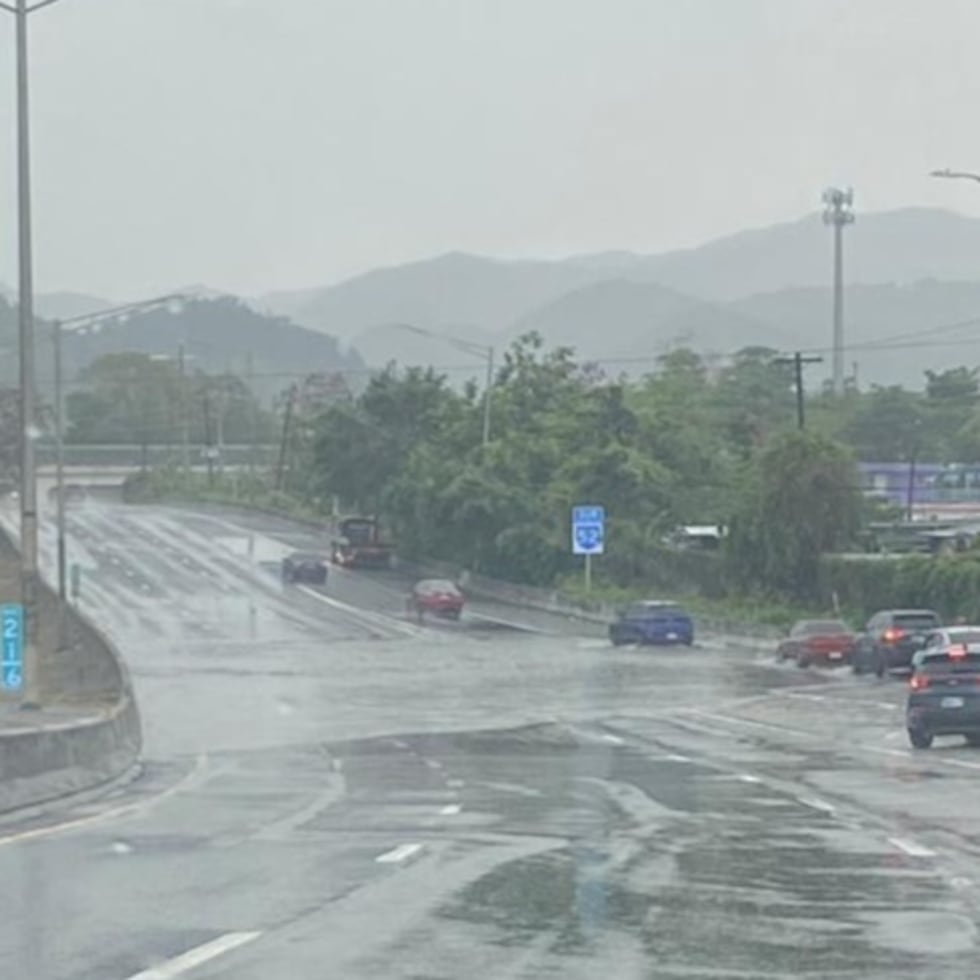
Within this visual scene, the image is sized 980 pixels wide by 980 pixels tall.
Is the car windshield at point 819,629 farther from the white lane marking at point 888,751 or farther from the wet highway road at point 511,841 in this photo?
the white lane marking at point 888,751

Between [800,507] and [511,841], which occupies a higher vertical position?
[800,507]

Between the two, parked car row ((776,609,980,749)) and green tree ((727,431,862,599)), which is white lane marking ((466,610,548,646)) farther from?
parked car row ((776,609,980,749))

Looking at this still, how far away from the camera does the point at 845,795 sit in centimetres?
2988

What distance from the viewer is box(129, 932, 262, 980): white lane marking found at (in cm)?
1398

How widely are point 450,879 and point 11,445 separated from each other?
165409 millimetres

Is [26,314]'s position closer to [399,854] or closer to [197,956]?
[399,854]

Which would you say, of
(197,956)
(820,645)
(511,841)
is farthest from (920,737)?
(820,645)

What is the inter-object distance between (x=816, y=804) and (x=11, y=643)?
12.9 meters

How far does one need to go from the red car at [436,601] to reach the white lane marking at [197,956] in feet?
254

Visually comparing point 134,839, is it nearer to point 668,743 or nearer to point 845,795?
point 845,795

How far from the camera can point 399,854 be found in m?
21.4

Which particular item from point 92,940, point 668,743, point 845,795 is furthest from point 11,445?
point 92,940

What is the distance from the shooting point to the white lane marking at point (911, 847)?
21.9 meters

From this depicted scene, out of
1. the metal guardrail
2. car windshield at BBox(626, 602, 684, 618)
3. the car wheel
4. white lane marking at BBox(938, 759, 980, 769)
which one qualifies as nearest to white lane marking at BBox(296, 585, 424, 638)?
car windshield at BBox(626, 602, 684, 618)
